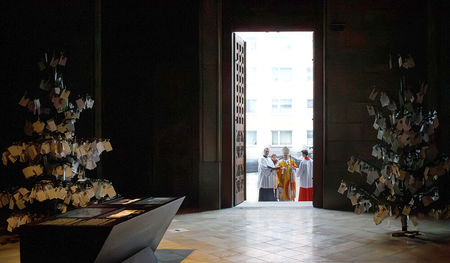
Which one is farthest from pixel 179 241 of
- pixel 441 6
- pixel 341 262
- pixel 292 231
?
pixel 441 6

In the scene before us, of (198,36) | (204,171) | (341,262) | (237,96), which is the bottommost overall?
(341,262)

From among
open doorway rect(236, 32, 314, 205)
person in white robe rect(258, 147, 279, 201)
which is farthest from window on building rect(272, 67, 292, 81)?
person in white robe rect(258, 147, 279, 201)

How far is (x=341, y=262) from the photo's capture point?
17.9 feet

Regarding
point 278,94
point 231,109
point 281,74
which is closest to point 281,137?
point 278,94

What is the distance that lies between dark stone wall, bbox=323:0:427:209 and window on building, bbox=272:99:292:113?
1783 centimetres

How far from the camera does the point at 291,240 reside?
6.60m

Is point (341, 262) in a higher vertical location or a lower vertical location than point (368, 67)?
lower

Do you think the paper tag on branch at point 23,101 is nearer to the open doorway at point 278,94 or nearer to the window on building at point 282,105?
the open doorway at point 278,94

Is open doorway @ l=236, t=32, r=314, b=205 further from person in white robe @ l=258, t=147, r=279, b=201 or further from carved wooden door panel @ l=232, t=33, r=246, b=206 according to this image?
carved wooden door panel @ l=232, t=33, r=246, b=206

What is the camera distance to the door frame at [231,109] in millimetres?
9609

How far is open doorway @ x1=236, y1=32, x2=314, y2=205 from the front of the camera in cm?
2691

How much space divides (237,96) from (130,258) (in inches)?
231

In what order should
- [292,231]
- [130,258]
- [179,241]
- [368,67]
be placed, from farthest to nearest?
[368,67] < [292,231] < [179,241] < [130,258]

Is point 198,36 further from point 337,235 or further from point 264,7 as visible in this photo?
point 337,235
